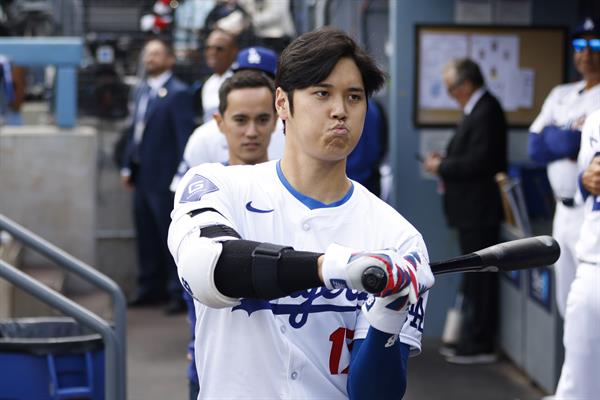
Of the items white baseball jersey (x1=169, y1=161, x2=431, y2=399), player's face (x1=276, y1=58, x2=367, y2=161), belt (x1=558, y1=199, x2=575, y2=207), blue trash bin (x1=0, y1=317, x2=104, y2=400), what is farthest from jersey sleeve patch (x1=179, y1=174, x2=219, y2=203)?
belt (x1=558, y1=199, x2=575, y2=207)

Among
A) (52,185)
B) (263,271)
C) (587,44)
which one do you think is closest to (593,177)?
(587,44)

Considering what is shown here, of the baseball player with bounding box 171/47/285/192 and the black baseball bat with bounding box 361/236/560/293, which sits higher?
the baseball player with bounding box 171/47/285/192

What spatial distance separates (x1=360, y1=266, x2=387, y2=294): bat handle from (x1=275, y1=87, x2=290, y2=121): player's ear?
2.12 ft

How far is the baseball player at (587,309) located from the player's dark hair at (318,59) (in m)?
2.27

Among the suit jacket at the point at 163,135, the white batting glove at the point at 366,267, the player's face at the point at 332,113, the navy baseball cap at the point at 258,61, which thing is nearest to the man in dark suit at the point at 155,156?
the suit jacket at the point at 163,135

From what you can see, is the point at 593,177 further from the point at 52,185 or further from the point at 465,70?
the point at 52,185

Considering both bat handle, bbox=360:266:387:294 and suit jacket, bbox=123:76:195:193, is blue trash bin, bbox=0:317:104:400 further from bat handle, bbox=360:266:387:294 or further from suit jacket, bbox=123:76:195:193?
suit jacket, bbox=123:76:195:193

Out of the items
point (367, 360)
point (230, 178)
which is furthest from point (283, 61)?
point (367, 360)

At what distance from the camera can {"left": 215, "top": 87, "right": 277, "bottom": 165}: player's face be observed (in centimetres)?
427

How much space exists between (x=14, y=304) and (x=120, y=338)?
301 cm

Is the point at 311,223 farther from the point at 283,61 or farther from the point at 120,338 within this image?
the point at 120,338

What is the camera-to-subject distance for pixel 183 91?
30.0 ft

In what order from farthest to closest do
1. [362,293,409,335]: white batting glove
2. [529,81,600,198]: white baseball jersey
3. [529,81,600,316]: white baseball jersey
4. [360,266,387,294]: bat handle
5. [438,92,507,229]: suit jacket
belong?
[438,92,507,229]: suit jacket, [529,81,600,198]: white baseball jersey, [529,81,600,316]: white baseball jersey, [362,293,409,335]: white batting glove, [360,266,387,294]: bat handle

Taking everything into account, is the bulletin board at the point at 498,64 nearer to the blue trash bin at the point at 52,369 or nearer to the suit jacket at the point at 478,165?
the suit jacket at the point at 478,165
